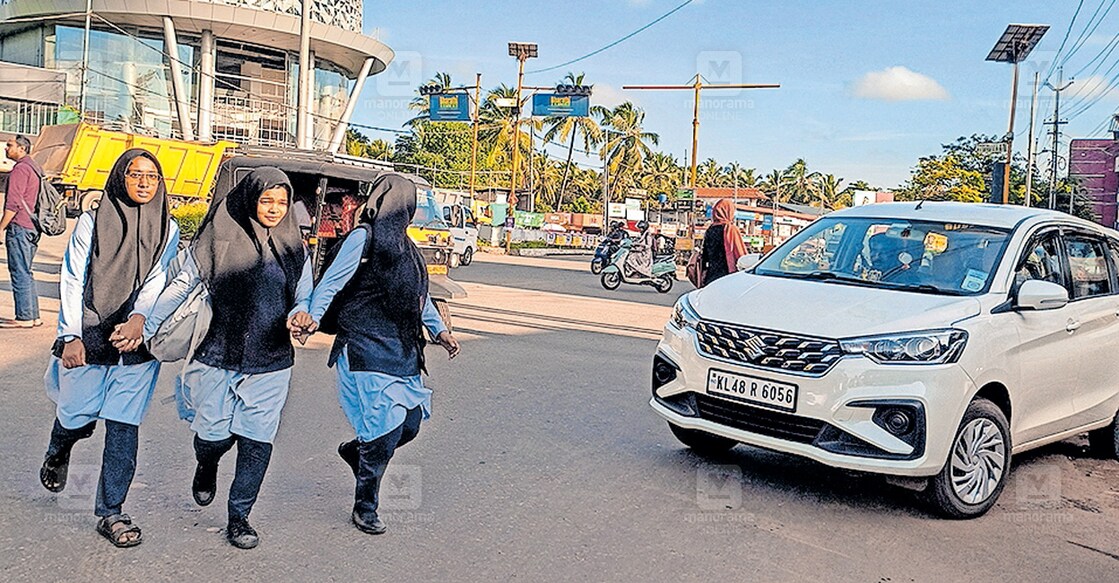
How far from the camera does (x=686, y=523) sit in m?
4.72

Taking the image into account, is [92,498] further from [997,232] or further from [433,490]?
[997,232]

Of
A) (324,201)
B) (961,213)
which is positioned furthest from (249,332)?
(324,201)

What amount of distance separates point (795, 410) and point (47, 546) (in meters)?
3.40

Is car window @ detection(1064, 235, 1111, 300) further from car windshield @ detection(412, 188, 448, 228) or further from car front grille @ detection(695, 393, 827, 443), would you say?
car windshield @ detection(412, 188, 448, 228)

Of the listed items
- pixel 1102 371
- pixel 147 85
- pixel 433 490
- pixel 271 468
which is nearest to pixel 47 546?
pixel 271 468

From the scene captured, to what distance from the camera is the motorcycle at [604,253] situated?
24734 mm

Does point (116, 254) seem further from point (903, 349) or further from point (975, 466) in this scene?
point (975, 466)

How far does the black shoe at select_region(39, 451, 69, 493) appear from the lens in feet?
14.3

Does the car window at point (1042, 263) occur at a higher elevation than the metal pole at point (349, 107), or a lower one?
lower

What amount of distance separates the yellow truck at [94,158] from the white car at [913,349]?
72.6 feet

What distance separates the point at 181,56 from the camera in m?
43.8

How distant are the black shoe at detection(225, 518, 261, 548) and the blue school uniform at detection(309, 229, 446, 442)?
1.94 feet

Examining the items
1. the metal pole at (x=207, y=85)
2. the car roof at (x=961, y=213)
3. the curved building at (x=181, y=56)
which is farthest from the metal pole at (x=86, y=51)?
the car roof at (x=961, y=213)

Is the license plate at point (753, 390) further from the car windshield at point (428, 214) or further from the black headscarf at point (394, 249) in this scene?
the car windshield at point (428, 214)
